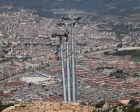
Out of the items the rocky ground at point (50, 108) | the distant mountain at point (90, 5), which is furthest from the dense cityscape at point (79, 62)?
the distant mountain at point (90, 5)

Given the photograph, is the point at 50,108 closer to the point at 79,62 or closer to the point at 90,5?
the point at 79,62

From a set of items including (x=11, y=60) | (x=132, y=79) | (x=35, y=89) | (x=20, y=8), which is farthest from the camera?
(x=20, y=8)

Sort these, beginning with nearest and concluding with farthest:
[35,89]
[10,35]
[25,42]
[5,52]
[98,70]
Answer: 1. [35,89]
2. [98,70]
3. [5,52]
4. [25,42]
5. [10,35]

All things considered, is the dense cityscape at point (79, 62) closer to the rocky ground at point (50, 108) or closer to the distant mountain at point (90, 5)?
the rocky ground at point (50, 108)

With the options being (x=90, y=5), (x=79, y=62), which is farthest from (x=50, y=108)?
(x=90, y=5)

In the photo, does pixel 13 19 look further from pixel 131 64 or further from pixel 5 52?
pixel 131 64

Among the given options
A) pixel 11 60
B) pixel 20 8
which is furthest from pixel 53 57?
pixel 20 8
